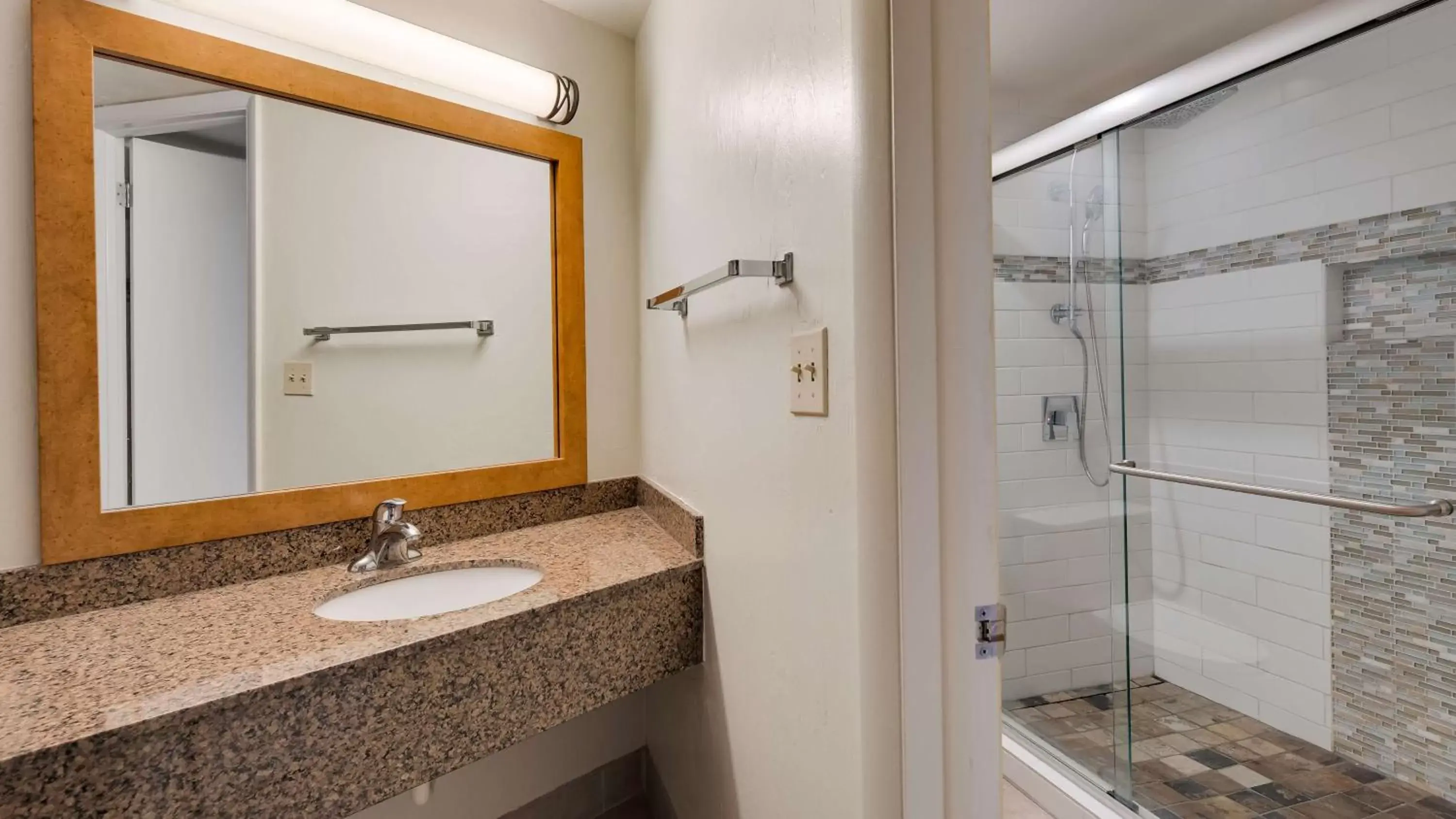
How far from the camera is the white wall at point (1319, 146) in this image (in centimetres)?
143

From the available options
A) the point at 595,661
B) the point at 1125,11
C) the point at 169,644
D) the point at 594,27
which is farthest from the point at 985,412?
the point at 1125,11

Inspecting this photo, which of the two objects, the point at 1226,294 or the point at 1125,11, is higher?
the point at 1125,11

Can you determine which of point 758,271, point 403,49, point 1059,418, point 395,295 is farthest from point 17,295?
point 1059,418

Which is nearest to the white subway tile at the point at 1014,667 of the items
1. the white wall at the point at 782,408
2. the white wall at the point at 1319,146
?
the white wall at the point at 782,408

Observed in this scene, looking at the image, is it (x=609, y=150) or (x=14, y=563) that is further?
(x=609, y=150)

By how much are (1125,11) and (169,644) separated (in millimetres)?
2555

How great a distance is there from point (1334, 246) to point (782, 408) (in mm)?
1842

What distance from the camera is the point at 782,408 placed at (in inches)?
34.2

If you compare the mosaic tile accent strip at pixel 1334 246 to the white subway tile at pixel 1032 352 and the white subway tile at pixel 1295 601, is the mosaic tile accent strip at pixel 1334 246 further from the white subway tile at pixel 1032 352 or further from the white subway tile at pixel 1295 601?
the white subway tile at pixel 1295 601

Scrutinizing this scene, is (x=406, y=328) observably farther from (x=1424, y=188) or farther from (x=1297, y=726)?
(x=1297, y=726)

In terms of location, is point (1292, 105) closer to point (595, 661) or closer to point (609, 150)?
point (609, 150)

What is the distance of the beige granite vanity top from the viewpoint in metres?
0.68

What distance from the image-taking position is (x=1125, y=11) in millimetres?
1649

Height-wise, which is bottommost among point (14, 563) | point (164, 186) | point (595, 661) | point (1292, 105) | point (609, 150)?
point (595, 661)
